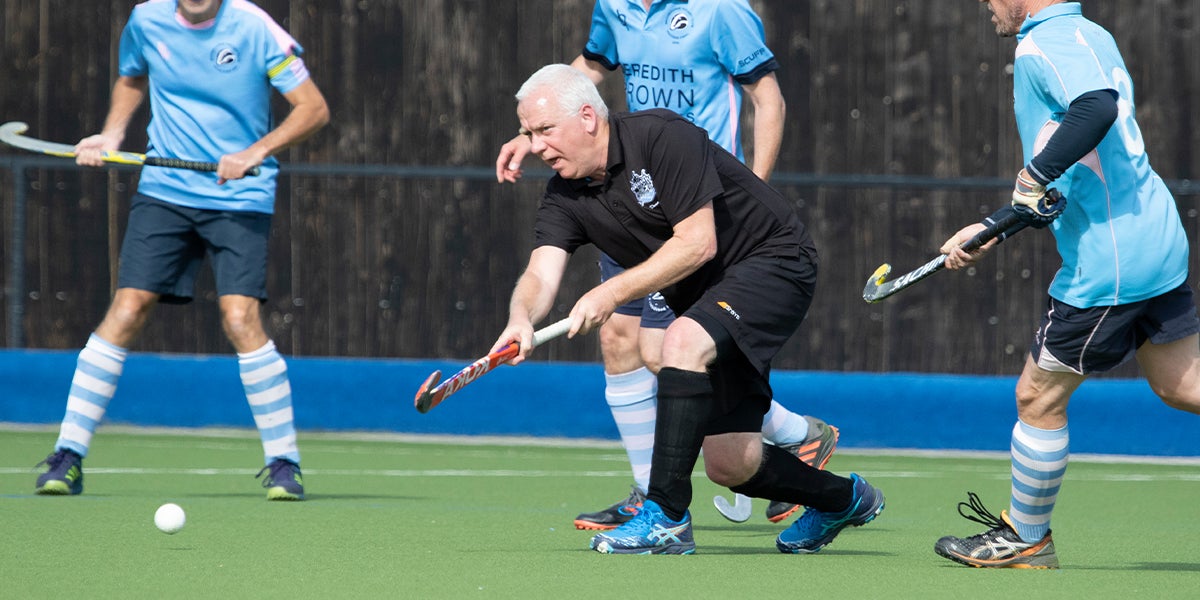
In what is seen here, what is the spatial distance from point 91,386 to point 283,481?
0.81m

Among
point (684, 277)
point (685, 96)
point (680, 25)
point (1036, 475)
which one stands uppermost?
point (680, 25)

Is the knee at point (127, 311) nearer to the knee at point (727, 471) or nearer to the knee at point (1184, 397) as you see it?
the knee at point (727, 471)

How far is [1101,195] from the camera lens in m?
4.72

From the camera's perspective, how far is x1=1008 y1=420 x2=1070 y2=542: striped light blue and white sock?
4840mm

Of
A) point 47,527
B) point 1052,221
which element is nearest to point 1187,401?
point 1052,221

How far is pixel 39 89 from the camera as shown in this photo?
1127 cm

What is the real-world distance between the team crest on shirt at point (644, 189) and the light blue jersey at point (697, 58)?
1364 mm

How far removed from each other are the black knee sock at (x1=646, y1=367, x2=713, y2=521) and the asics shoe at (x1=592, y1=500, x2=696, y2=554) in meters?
0.08

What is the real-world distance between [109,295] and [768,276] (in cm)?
701

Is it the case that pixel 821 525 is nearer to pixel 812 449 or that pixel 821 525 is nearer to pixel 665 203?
pixel 812 449

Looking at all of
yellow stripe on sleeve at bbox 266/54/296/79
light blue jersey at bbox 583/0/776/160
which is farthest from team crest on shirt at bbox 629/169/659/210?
yellow stripe on sleeve at bbox 266/54/296/79

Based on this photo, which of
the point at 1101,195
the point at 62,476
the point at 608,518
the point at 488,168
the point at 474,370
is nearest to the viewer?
the point at 474,370

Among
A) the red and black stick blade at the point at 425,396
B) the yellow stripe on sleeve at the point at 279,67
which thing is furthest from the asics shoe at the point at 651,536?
the yellow stripe on sleeve at the point at 279,67

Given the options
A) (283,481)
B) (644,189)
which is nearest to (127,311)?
(283,481)
